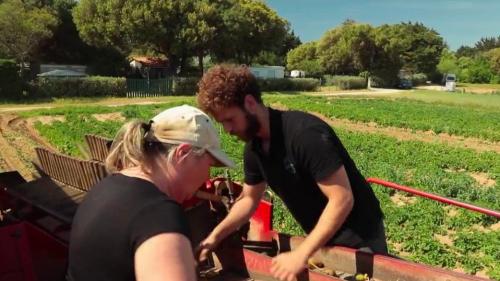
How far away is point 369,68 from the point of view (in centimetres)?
6875

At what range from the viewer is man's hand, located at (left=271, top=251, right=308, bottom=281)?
2.75 m

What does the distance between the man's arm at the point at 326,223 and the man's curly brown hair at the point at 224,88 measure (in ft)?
2.29

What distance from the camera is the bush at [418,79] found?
79.1 metres

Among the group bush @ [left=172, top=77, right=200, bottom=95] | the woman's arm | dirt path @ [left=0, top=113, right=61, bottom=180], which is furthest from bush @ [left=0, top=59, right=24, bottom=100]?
the woman's arm

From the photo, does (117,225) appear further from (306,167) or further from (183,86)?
(183,86)

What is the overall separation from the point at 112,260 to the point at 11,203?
16.8 ft

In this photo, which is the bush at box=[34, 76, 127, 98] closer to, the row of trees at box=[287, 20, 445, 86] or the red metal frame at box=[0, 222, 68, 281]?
the red metal frame at box=[0, 222, 68, 281]

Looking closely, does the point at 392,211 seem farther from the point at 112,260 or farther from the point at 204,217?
the point at 112,260

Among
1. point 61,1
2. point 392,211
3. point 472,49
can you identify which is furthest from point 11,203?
point 472,49

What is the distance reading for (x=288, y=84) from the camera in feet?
166

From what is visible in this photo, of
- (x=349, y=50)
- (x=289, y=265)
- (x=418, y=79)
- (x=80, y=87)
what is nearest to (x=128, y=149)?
(x=289, y=265)

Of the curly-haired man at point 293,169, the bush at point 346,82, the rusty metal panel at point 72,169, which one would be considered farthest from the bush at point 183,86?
the curly-haired man at point 293,169

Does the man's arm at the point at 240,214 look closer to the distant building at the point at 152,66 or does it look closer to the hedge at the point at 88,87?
the hedge at the point at 88,87

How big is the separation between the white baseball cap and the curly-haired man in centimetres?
108
